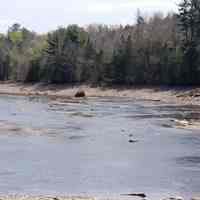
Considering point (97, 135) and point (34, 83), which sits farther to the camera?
point (34, 83)

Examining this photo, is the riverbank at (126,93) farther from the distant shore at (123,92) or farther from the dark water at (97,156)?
the dark water at (97,156)

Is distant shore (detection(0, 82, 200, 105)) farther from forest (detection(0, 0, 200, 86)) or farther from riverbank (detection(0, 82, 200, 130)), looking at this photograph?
forest (detection(0, 0, 200, 86))

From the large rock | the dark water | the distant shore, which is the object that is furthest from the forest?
the dark water

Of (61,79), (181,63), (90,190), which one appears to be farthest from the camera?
(61,79)

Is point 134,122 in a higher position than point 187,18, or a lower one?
lower

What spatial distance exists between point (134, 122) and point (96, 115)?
27.2 ft

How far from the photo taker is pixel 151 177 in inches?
1026

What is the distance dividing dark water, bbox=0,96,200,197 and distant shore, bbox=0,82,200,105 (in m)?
25.0

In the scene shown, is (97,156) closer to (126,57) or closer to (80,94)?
(80,94)

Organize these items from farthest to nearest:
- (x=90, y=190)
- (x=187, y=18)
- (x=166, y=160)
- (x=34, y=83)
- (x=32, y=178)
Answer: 1. (x=34, y=83)
2. (x=187, y=18)
3. (x=166, y=160)
4. (x=32, y=178)
5. (x=90, y=190)

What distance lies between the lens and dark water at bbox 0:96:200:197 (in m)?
24.0

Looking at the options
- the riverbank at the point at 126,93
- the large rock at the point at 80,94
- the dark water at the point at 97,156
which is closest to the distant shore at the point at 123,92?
the riverbank at the point at 126,93

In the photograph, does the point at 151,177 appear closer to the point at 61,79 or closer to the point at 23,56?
the point at 61,79

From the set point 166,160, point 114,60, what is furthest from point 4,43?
point 166,160
